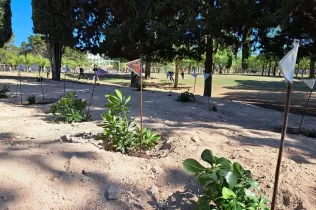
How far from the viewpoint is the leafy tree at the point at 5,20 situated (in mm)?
21750

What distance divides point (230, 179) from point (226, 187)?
0.35 feet

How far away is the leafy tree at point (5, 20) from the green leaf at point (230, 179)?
2380cm

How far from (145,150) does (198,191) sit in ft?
4.02

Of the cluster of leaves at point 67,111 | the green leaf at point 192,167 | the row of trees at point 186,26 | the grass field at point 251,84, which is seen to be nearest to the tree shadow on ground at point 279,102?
the row of trees at point 186,26

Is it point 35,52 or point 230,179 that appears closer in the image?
point 230,179

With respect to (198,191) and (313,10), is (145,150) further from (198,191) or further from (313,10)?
(313,10)

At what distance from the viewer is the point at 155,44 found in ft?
48.4

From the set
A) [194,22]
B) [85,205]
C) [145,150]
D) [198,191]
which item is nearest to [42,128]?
[145,150]

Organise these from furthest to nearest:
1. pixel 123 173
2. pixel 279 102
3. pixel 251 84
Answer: pixel 251 84 < pixel 279 102 < pixel 123 173

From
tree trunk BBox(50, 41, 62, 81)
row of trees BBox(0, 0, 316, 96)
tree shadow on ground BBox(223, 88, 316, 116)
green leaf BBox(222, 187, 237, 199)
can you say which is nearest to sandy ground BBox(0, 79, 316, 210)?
green leaf BBox(222, 187, 237, 199)

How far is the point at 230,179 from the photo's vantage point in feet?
7.02

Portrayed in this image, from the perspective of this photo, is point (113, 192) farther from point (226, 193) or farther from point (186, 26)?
point (186, 26)

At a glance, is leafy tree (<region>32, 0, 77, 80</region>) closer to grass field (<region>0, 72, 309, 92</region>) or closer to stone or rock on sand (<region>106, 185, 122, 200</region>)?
grass field (<region>0, 72, 309, 92</region>)

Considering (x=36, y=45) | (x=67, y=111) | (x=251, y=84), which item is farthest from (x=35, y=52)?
(x=67, y=111)
